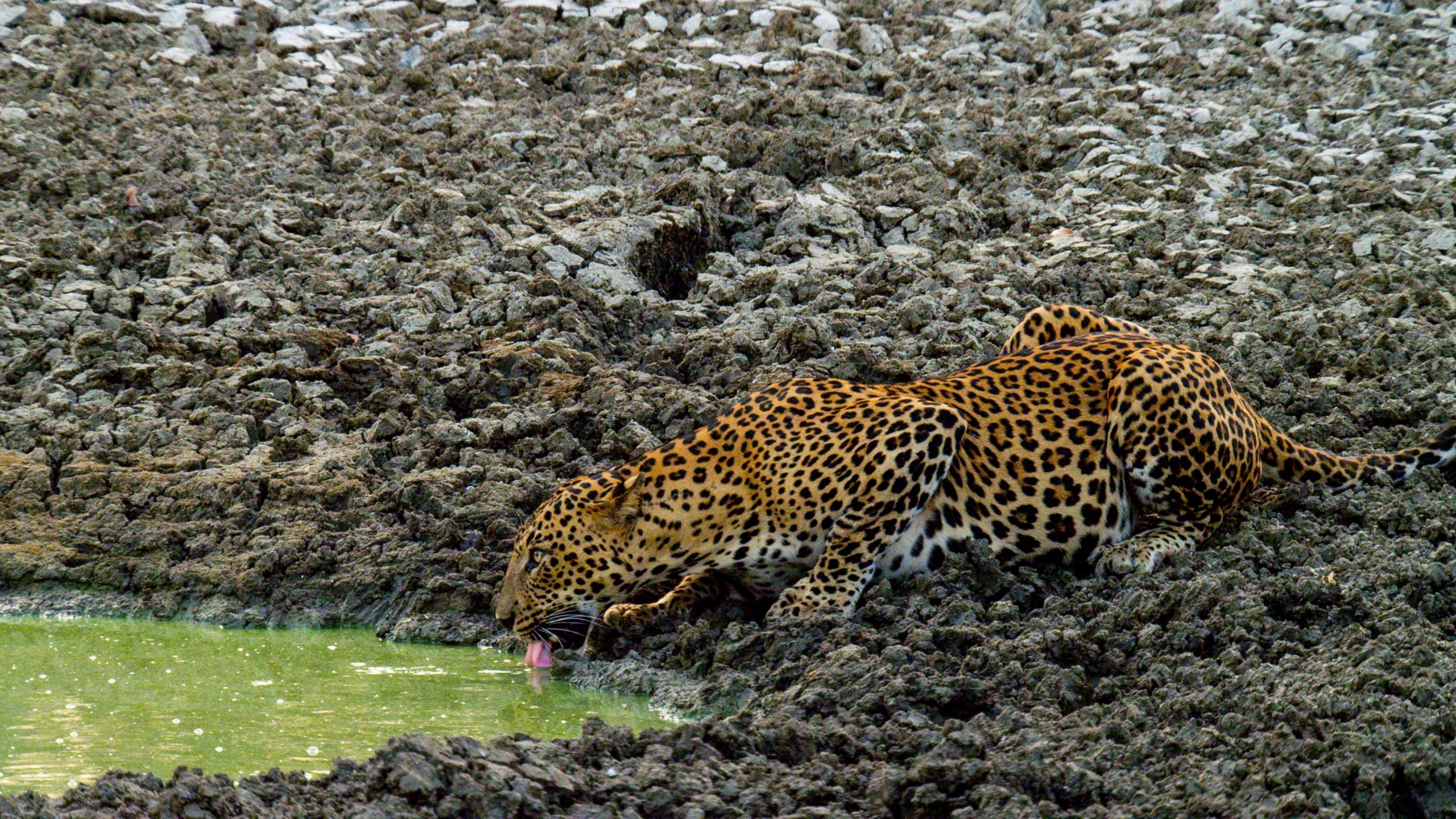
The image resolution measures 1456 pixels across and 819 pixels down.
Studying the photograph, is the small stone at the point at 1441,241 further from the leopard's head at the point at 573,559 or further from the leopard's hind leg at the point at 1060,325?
the leopard's head at the point at 573,559

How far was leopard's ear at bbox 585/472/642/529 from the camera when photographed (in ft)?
26.5

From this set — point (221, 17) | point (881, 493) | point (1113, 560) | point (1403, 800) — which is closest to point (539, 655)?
point (881, 493)

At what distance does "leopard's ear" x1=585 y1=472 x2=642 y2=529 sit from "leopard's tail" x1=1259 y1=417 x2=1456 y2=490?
130 inches

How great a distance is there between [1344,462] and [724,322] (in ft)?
13.5

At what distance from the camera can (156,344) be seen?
1085 cm

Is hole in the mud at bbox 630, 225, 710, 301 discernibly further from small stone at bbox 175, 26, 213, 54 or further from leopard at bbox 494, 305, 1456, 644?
small stone at bbox 175, 26, 213, 54

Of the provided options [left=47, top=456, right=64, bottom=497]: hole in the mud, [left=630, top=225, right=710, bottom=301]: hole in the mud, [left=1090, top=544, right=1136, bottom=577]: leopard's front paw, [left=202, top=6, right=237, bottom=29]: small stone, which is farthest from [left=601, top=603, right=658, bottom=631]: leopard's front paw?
[left=202, top=6, right=237, bottom=29]: small stone

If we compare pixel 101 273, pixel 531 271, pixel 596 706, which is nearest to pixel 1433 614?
pixel 596 706

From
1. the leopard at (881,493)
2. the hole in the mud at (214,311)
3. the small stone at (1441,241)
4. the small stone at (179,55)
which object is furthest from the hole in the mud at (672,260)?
the small stone at (179,55)

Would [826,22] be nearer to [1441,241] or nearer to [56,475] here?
[1441,241]

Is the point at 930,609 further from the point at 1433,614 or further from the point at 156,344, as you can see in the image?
the point at 156,344

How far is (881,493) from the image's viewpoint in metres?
7.97

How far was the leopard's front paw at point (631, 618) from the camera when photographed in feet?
26.7

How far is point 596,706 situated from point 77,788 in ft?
8.00
